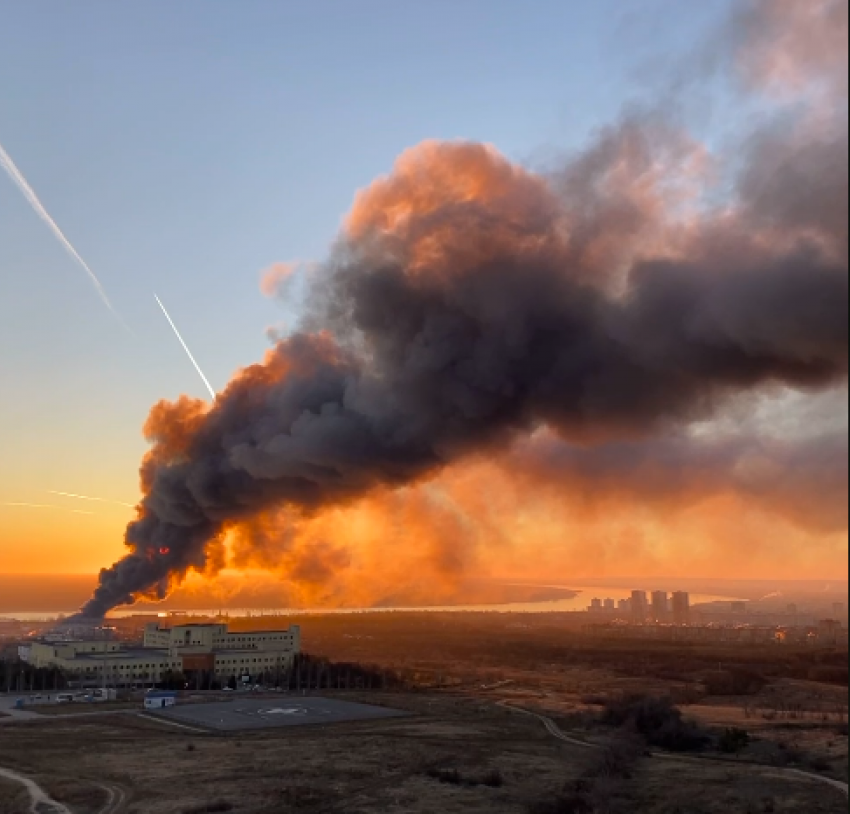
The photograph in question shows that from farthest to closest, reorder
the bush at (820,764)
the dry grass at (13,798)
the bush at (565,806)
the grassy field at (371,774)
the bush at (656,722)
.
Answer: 1. the bush at (656,722)
2. the bush at (820,764)
3. the grassy field at (371,774)
4. the dry grass at (13,798)
5. the bush at (565,806)

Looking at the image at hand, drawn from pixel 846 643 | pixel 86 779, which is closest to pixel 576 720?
pixel 86 779

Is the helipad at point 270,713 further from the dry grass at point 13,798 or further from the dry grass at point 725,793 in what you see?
the dry grass at point 725,793

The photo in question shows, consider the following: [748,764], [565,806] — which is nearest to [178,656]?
[748,764]

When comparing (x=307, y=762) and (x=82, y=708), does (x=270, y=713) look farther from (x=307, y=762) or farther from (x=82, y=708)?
(x=307, y=762)

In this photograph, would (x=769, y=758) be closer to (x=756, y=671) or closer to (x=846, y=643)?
(x=756, y=671)

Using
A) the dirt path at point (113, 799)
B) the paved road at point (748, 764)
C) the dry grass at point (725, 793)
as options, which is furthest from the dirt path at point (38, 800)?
the paved road at point (748, 764)
